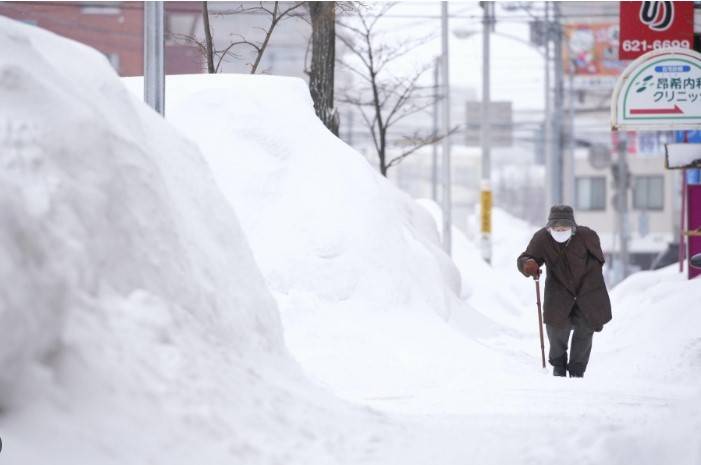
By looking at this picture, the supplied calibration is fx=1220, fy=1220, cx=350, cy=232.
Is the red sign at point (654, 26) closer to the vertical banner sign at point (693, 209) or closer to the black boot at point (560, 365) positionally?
the vertical banner sign at point (693, 209)

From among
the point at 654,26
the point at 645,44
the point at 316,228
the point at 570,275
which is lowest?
the point at 570,275

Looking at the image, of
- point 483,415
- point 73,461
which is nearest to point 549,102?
point 483,415

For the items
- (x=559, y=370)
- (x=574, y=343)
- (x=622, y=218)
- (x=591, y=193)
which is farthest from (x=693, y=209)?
(x=591, y=193)

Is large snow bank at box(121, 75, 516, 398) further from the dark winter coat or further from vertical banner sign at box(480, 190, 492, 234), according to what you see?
vertical banner sign at box(480, 190, 492, 234)

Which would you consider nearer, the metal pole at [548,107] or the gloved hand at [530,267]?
the gloved hand at [530,267]

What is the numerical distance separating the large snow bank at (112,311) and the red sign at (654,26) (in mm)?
13476

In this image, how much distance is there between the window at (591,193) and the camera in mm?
66125

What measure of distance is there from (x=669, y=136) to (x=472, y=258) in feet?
93.8

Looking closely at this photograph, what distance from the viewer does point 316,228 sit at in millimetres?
11844

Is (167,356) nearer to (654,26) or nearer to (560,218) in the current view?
(560,218)

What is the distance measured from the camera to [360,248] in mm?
11922

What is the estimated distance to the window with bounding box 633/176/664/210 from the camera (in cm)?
6562

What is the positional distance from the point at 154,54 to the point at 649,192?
197 feet

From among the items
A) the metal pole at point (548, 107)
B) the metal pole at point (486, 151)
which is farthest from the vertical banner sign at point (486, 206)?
the metal pole at point (548, 107)
